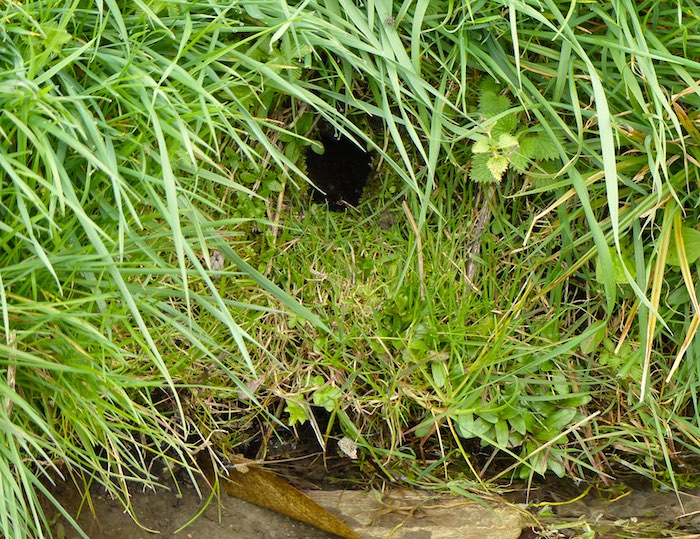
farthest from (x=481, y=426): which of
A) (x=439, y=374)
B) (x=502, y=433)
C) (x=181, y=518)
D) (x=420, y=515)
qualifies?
(x=181, y=518)

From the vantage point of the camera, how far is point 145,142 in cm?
149

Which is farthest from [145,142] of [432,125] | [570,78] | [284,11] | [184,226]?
[570,78]

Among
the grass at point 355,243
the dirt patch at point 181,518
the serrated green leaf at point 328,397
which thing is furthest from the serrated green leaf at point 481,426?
the dirt patch at point 181,518

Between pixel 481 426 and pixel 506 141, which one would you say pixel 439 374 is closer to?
pixel 481 426

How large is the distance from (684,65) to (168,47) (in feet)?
3.74

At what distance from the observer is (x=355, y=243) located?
1.99 metres

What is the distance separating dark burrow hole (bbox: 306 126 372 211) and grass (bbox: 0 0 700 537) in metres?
0.07

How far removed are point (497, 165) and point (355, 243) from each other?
47 cm

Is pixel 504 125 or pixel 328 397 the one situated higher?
pixel 504 125

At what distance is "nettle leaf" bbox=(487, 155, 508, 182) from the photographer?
1704 millimetres

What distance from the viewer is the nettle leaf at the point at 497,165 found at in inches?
67.1

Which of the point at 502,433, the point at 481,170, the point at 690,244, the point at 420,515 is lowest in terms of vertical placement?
the point at 420,515

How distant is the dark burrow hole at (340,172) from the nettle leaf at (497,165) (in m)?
0.45

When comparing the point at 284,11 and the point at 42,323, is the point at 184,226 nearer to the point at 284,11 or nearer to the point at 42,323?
the point at 42,323
